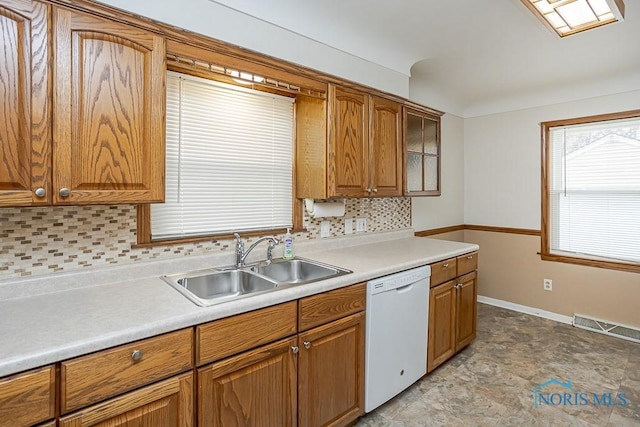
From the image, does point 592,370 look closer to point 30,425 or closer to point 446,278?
point 446,278

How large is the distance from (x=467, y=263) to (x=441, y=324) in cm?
56

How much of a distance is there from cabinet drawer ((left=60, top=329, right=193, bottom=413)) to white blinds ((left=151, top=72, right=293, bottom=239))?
32.1 inches

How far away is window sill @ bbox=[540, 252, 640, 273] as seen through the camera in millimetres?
3172

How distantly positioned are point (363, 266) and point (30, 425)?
1.57 meters

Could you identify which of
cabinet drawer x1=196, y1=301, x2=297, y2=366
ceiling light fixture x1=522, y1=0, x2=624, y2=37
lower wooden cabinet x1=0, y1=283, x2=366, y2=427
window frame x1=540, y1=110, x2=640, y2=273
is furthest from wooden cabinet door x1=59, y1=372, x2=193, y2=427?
window frame x1=540, y1=110, x2=640, y2=273

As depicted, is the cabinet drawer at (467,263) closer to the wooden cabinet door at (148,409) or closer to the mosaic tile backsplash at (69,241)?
the mosaic tile backsplash at (69,241)

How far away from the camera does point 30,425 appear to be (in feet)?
3.27

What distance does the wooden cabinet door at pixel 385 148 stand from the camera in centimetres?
252

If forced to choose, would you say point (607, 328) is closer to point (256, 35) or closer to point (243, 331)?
point (243, 331)

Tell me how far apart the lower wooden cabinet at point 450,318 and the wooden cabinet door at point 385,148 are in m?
0.82

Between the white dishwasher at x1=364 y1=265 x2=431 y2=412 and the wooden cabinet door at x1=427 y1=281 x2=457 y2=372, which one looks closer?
the white dishwasher at x1=364 y1=265 x2=431 y2=412

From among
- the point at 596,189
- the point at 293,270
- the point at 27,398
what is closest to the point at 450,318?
the point at 293,270

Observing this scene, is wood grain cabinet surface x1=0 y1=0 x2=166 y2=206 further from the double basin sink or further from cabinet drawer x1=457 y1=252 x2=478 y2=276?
cabinet drawer x1=457 y1=252 x2=478 y2=276

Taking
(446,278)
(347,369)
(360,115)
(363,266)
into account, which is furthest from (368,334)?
(360,115)
